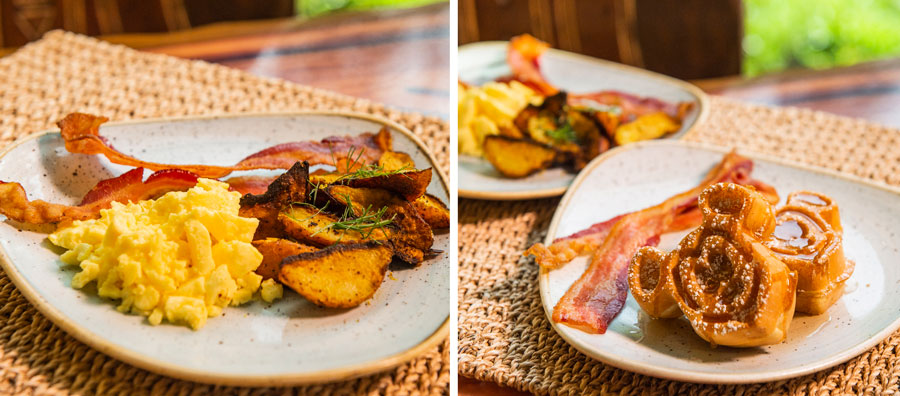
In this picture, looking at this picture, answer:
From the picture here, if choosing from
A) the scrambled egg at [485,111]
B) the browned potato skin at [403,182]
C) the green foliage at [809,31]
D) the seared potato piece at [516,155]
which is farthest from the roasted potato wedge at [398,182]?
the green foliage at [809,31]

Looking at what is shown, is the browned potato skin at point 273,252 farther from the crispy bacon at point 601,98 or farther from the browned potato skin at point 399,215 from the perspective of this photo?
the crispy bacon at point 601,98

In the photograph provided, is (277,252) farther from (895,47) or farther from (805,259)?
(895,47)

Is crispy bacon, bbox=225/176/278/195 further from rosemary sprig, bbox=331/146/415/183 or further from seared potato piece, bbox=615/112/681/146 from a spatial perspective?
seared potato piece, bbox=615/112/681/146

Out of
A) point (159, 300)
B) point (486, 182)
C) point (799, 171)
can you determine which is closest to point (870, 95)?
point (799, 171)

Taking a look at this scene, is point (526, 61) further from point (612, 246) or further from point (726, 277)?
point (726, 277)

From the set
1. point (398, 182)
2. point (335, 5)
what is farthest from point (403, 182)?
point (335, 5)
